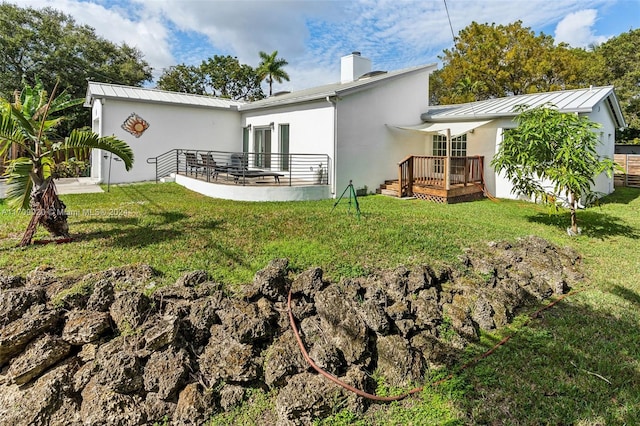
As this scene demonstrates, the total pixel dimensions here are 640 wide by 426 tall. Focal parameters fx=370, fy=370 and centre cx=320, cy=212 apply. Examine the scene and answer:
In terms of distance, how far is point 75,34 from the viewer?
31.8 metres

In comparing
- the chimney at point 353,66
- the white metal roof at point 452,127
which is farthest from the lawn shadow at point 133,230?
the chimney at point 353,66

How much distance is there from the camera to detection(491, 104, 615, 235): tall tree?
29.9ft

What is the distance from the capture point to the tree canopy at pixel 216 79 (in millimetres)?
A: 41406

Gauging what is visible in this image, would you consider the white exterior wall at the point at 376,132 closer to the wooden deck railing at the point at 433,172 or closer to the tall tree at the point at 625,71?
the wooden deck railing at the point at 433,172

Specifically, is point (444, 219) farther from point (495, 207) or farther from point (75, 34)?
point (75, 34)

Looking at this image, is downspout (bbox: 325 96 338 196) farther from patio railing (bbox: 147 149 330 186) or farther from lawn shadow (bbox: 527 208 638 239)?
lawn shadow (bbox: 527 208 638 239)

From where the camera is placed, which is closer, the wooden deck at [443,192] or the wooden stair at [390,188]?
the wooden deck at [443,192]

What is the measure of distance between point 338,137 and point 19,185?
1021cm

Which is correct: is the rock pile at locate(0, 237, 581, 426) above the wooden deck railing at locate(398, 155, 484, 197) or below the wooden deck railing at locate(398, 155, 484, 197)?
below

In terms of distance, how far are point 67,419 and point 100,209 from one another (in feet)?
24.9

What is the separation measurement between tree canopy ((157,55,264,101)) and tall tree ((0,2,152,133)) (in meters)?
8.76

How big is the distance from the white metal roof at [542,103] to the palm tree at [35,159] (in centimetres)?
1318

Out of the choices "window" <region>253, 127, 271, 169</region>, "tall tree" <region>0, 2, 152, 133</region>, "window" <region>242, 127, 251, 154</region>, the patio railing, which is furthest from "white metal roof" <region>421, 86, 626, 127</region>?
"tall tree" <region>0, 2, 152, 133</region>

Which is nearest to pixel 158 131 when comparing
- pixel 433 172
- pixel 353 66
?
pixel 353 66
